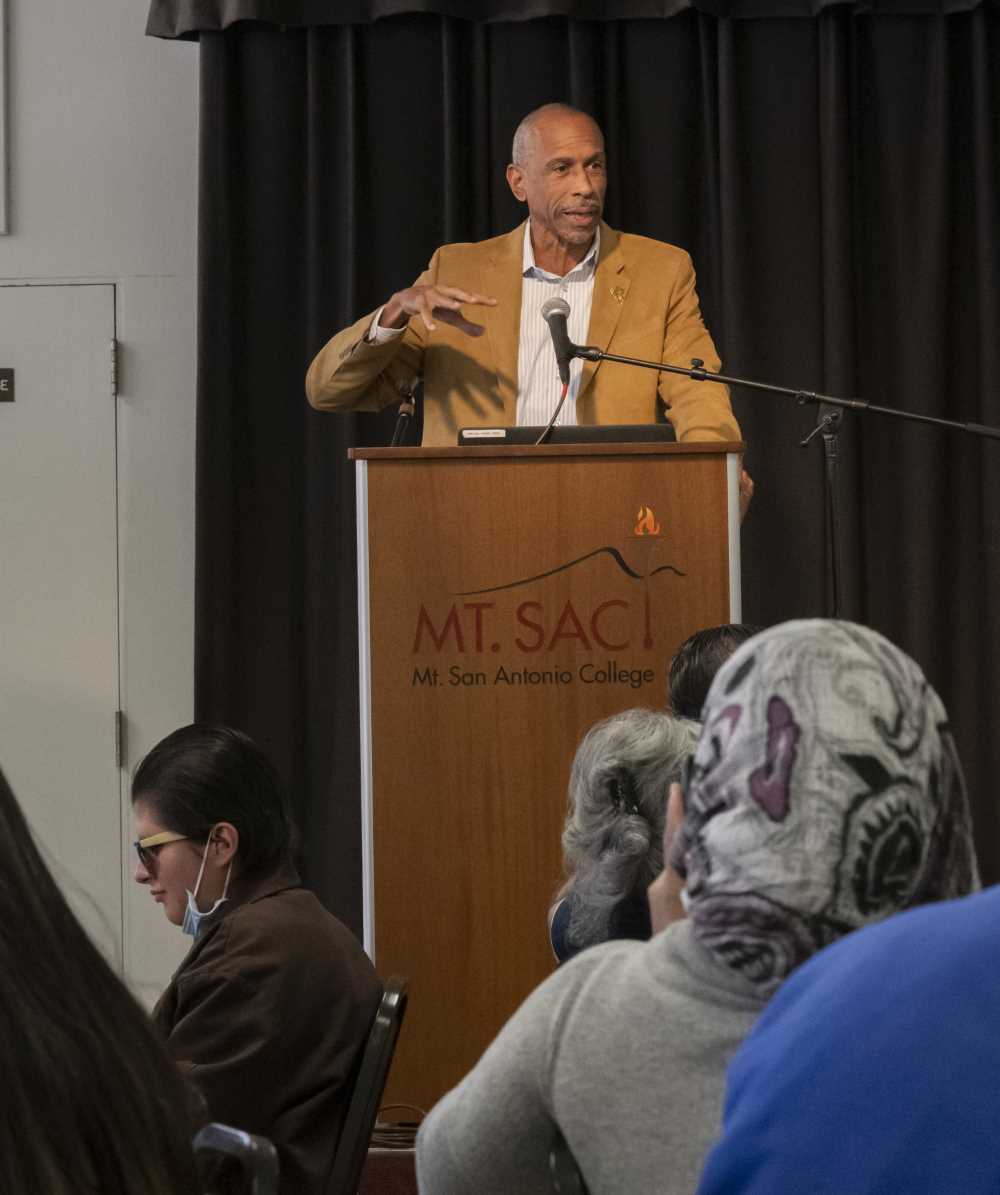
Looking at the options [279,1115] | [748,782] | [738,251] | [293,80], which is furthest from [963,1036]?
[293,80]

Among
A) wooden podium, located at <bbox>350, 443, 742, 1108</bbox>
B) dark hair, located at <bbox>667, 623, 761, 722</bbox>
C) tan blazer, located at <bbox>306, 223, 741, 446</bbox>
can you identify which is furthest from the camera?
tan blazer, located at <bbox>306, 223, 741, 446</bbox>

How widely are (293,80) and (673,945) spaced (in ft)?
14.7

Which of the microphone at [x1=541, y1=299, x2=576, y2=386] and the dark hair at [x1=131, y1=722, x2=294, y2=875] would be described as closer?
the dark hair at [x1=131, y1=722, x2=294, y2=875]

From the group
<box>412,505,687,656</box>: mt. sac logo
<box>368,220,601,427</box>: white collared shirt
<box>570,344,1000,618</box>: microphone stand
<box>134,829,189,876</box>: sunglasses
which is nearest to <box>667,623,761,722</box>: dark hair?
<box>412,505,687,656</box>: mt. sac logo

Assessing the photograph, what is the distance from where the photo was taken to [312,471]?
509 centimetres

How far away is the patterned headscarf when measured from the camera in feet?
3.20

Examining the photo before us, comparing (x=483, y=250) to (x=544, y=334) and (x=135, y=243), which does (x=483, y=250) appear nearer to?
(x=544, y=334)

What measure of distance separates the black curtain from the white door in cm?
43

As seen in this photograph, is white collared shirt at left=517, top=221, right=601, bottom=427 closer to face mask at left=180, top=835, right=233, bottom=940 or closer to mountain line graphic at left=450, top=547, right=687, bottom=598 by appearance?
mountain line graphic at left=450, top=547, right=687, bottom=598

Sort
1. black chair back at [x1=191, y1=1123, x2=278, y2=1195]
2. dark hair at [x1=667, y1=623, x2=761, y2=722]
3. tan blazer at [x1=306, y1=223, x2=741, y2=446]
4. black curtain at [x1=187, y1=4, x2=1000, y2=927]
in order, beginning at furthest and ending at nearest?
black curtain at [x1=187, y1=4, x2=1000, y2=927] → tan blazer at [x1=306, y1=223, x2=741, y2=446] → dark hair at [x1=667, y1=623, x2=761, y2=722] → black chair back at [x1=191, y1=1123, x2=278, y2=1195]

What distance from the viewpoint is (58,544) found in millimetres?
5234

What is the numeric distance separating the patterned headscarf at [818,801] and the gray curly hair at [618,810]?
975 millimetres

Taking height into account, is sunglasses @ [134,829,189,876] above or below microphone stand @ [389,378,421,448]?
below

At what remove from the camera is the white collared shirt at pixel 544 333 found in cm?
406
